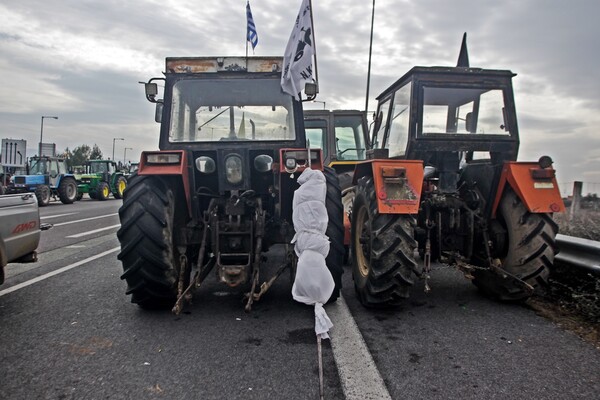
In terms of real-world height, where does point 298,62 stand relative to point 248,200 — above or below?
above

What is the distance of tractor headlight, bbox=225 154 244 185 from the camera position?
16.4 feet

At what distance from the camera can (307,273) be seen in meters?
3.15

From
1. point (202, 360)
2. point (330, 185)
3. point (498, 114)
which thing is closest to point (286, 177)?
point (330, 185)

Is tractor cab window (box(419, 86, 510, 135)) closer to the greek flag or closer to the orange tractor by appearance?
the orange tractor

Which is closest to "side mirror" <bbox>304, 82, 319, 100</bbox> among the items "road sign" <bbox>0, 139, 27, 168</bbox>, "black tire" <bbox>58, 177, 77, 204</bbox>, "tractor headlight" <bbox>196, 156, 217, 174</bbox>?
"tractor headlight" <bbox>196, 156, 217, 174</bbox>

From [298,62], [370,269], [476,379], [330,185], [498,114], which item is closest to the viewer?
[476,379]

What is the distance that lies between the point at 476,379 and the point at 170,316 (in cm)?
Answer: 284

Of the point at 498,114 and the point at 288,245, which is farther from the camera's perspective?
the point at 498,114

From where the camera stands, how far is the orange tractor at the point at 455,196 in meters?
4.56

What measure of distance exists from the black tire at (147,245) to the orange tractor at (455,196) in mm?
2014

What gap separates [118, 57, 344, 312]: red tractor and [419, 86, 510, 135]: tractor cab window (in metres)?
1.43

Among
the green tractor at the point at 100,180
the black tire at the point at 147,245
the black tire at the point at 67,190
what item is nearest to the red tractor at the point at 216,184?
the black tire at the point at 147,245

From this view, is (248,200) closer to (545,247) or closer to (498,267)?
(498,267)

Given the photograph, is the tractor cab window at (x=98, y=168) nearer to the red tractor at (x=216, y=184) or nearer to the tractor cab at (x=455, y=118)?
the red tractor at (x=216, y=184)
